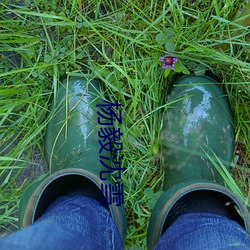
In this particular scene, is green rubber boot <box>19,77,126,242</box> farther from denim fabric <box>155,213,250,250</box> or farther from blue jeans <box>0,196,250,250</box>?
denim fabric <box>155,213,250,250</box>

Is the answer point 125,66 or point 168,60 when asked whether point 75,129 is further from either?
point 168,60

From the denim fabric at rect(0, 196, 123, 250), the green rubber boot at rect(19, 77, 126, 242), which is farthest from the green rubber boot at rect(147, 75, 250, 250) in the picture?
the denim fabric at rect(0, 196, 123, 250)

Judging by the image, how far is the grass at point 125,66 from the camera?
4.33ft

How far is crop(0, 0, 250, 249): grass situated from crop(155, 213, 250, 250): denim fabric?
310mm

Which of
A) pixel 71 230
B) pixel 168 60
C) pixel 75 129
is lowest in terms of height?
pixel 75 129

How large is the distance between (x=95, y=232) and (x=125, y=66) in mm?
592

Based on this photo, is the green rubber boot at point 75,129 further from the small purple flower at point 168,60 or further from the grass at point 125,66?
the small purple flower at point 168,60

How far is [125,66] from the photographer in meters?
1.35

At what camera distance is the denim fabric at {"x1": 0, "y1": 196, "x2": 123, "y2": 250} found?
0.78 m

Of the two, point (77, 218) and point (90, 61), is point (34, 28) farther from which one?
point (77, 218)

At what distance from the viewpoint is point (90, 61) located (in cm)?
138

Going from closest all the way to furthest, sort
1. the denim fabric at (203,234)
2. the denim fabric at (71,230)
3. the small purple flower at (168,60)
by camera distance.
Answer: the denim fabric at (71,230), the denim fabric at (203,234), the small purple flower at (168,60)

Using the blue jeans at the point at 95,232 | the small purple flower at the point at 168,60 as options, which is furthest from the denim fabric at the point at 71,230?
the small purple flower at the point at 168,60

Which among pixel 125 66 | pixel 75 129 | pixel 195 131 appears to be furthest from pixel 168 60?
pixel 75 129
